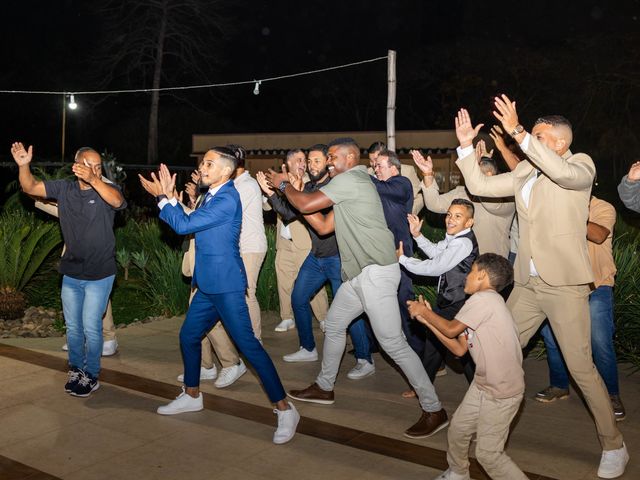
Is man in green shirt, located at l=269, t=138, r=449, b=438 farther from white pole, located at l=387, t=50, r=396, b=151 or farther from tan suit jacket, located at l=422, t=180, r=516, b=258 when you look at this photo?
white pole, located at l=387, t=50, r=396, b=151

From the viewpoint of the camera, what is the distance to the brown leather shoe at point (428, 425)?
17.1ft

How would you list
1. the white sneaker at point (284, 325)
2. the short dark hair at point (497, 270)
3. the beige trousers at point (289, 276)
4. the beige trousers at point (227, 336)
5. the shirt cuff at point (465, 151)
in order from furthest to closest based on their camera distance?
the white sneaker at point (284, 325) → the beige trousers at point (289, 276) → the beige trousers at point (227, 336) → the shirt cuff at point (465, 151) → the short dark hair at point (497, 270)

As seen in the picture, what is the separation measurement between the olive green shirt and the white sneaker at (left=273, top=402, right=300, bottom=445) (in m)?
1.03

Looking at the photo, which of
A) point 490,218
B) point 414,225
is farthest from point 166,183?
point 490,218

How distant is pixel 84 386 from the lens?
593cm

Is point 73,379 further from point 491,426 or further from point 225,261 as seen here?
point 491,426

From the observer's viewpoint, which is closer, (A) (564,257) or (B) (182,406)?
(A) (564,257)

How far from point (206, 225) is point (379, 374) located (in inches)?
96.7

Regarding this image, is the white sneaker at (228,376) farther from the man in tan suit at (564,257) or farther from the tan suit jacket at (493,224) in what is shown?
the man in tan suit at (564,257)

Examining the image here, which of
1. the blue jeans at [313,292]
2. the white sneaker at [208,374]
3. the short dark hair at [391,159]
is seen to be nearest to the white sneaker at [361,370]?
the blue jeans at [313,292]

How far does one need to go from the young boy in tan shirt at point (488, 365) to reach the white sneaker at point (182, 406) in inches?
81.8

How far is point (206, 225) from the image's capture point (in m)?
5.05

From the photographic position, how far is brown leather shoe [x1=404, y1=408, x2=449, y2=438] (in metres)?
5.21

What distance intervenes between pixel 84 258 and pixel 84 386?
0.97 metres
